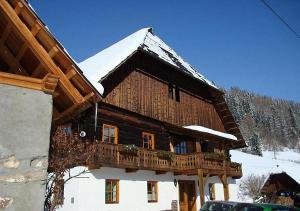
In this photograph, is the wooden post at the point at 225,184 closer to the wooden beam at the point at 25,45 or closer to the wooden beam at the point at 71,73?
the wooden beam at the point at 71,73

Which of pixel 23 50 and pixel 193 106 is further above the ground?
pixel 193 106

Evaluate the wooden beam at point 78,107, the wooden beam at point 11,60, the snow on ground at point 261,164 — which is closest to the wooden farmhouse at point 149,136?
the wooden beam at point 78,107

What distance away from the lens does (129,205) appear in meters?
19.5

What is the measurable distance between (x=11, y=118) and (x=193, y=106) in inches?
864

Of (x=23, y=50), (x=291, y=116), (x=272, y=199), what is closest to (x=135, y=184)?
(x=23, y=50)

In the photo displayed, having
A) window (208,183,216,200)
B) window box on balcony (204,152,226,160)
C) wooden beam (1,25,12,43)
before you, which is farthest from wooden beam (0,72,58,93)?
window (208,183,216,200)

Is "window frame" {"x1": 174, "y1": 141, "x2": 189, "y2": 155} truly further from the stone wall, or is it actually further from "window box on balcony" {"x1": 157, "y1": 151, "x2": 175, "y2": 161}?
the stone wall

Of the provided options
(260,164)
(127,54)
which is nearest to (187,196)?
(127,54)

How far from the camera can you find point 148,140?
22.9 metres

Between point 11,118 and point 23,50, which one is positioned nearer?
point 11,118

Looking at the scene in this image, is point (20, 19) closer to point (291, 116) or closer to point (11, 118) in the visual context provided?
point (11, 118)

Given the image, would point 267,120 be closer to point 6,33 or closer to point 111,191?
point 111,191

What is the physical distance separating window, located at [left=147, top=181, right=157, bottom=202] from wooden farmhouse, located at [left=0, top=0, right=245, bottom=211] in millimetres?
63

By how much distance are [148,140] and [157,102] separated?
2647 mm
